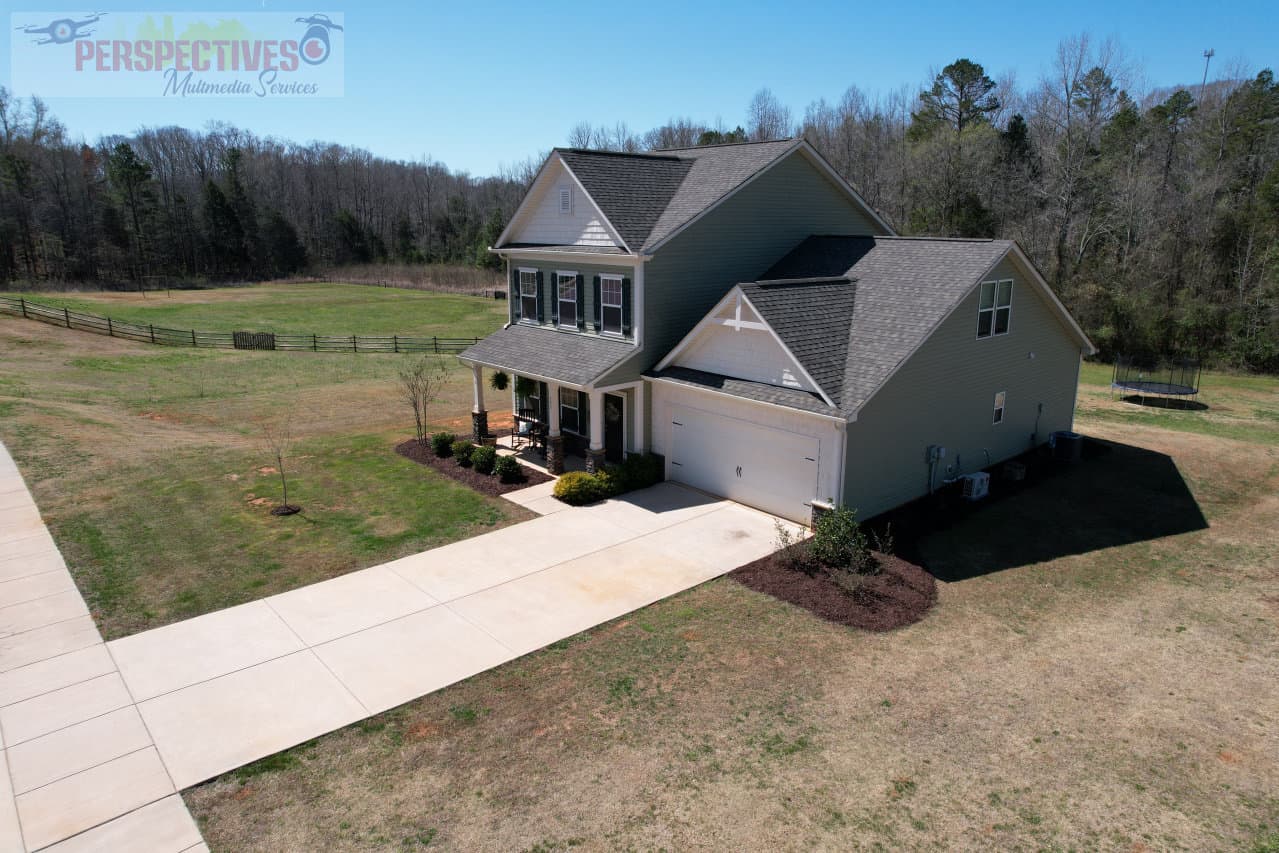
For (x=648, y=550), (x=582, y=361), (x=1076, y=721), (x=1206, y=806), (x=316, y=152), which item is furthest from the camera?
(x=316, y=152)

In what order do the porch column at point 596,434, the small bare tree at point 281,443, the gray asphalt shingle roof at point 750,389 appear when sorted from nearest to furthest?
1. the gray asphalt shingle roof at point 750,389
2. the small bare tree at point 281,443
3. the porch column at point 596,434

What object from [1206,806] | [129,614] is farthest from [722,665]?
[129,614]

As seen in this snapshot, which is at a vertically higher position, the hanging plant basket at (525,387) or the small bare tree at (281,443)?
the hanging plant basket at (525,387)

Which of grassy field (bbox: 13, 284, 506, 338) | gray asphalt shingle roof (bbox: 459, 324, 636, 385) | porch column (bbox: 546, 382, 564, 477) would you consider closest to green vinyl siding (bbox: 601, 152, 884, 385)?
gray asphalt shingle roof (bbox: 459, 324, 636, 385)

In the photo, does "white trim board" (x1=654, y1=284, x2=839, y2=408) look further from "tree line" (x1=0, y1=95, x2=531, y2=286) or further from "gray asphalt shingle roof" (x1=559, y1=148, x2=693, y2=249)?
"tree line" (x1=0, y1=95, x2=531, y2=286)

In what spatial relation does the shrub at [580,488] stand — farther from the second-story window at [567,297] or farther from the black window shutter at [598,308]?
the second-story window at [567,297]

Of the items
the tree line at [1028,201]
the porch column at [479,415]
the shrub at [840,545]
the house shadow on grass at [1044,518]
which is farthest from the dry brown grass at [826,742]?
the tree line at [1028,201]

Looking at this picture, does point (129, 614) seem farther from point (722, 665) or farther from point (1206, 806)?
point (1206, 806)
